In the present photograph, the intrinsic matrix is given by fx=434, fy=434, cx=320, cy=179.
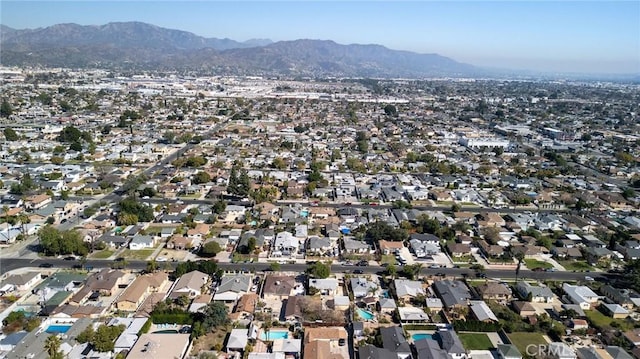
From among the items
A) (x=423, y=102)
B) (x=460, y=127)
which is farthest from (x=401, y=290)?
(x=423, y=102)

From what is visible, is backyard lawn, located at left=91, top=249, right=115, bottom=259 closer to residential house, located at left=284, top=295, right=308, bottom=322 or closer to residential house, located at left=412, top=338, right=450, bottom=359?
residential house, located at left=284, top=295, right=308, bottom=322

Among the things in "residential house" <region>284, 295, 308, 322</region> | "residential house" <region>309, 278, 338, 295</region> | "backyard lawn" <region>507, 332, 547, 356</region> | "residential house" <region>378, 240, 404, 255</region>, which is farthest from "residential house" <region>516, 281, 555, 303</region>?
"residential house" <region>284, 295, 308, 322</region>

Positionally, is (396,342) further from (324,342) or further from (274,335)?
(274,335)

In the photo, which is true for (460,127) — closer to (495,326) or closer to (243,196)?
(243,196)

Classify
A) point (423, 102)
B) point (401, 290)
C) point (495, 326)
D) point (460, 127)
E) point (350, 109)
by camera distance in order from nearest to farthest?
point (495, 326) → point (401, 290) → point (460, 127) → point (350, 109) → point (423, 102)

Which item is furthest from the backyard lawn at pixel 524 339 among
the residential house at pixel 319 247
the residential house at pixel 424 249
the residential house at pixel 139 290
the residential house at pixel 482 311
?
the residential house at pixel 139 290

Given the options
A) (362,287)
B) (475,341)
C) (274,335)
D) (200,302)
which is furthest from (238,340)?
(475,341)
